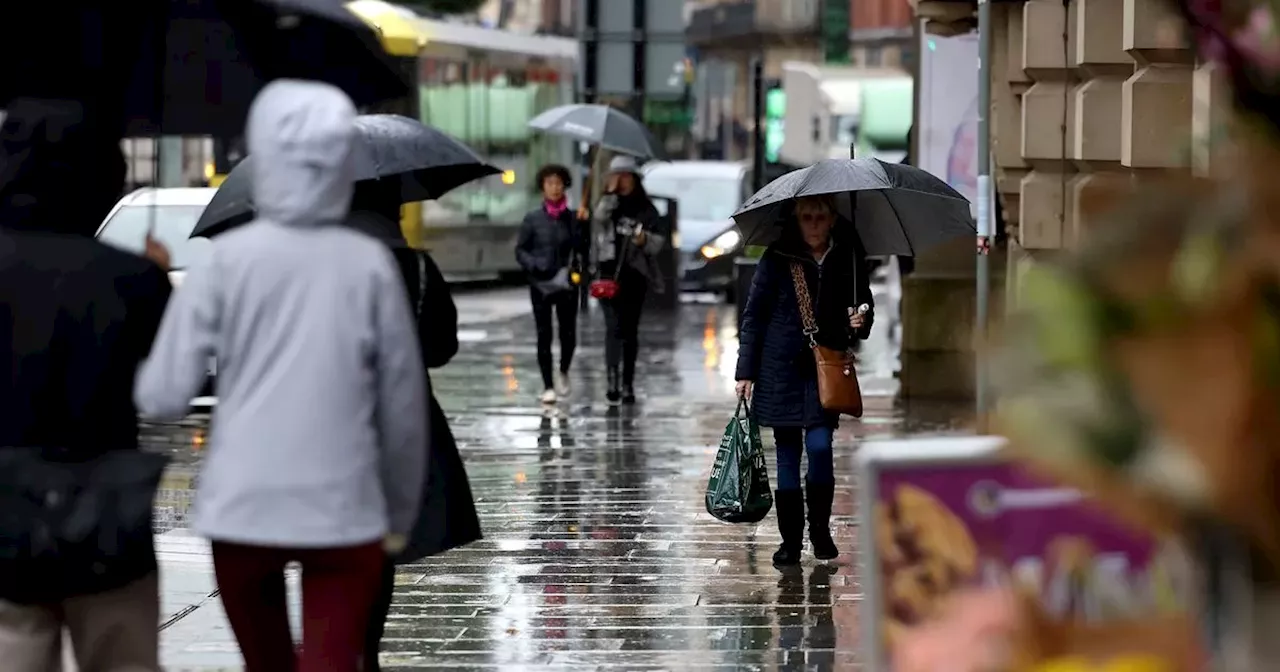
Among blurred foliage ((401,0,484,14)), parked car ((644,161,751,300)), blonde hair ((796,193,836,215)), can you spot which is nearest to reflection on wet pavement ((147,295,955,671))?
blonde hair ((796,193,836,215))

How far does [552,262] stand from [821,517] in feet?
26.0

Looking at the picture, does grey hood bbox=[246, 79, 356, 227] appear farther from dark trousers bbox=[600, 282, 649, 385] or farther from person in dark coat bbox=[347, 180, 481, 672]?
dark trousers bbox=[600, 282, 649, 385]

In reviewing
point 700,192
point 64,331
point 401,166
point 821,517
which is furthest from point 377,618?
point 700,192

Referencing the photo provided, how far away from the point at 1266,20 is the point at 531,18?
6775 centimetres

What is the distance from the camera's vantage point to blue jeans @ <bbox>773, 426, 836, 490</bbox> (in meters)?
9.97

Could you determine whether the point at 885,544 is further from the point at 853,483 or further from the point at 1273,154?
the point at 853,483

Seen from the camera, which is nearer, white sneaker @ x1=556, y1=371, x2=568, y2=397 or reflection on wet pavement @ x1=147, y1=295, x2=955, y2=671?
reflection on wet pavement @ x1=147, y1=295, x2=955, y2=671

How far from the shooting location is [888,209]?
35.0 feet

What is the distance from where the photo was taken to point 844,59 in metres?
65.9

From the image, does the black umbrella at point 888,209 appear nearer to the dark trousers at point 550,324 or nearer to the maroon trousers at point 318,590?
the maroon trousers at point 318,590

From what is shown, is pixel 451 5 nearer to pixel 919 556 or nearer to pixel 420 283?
pixel 420 283

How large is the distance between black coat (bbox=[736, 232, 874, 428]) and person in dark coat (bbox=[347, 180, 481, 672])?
2.87 m

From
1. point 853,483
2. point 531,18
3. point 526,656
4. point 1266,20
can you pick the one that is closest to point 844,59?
point 531,18

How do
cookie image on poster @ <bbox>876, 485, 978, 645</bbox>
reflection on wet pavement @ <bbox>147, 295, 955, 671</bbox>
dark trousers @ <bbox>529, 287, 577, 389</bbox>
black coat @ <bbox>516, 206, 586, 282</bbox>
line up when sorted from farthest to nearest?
black coat @ <bbox>516, 206, 586, 282</bbox>
dark trousers @ <bbox>529, 287, 577, 389</bbox>
reflection on wet pavement @ <bbox>147, 295, 955, 671</bbox>
cookie image on poster @ <bbox>876, 485, 978, 645</bbox>
